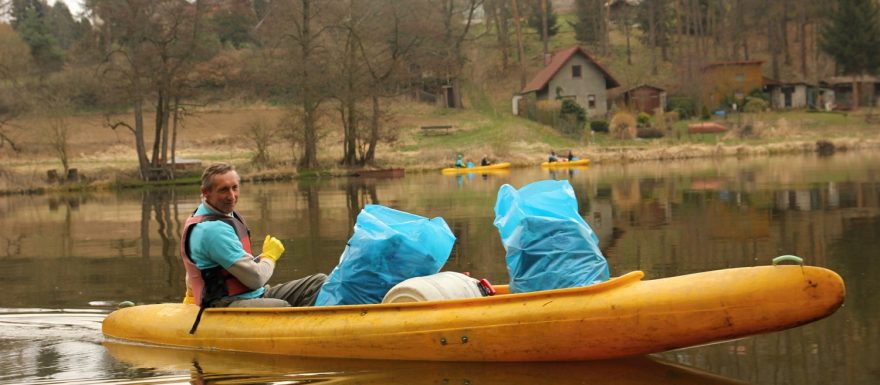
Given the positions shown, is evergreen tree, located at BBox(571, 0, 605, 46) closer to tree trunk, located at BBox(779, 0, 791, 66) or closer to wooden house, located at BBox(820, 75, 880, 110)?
tree trunk, located at BBox(779, 0, 791, 66)

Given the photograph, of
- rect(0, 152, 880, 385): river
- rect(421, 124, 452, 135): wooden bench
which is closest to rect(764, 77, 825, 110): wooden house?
rect(421, 124, 452, 135): wooden bench

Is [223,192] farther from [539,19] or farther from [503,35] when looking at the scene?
[539,19]

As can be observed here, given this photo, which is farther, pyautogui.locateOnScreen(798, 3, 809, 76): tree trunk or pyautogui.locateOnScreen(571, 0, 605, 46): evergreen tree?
pyautogui.locateOnScreen(571, 0, 605, 46): evergreen tree

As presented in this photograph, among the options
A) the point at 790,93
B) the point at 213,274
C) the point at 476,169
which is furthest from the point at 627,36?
the point at 213,274

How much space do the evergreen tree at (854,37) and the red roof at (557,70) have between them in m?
13.3

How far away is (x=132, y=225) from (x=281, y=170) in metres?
20.6

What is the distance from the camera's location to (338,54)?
47.5 meters

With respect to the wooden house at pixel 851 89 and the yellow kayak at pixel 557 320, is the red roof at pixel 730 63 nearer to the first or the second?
the wooden house at pixel 851 89

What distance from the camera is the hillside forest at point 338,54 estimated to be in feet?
140

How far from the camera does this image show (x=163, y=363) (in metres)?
9.24

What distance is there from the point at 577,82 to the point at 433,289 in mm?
59251

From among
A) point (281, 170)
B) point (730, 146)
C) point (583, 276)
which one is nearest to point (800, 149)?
point (730, 146)

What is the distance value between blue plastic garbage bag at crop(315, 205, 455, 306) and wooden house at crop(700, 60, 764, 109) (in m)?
60.4

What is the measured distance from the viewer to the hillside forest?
4275cm
